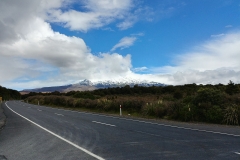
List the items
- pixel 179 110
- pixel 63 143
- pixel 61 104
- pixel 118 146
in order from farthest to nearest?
pixel 61 104, pixel 179 110, pixel 63 143, pixel 118 146

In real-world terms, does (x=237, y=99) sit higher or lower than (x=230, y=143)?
higher

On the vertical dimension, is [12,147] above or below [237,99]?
below

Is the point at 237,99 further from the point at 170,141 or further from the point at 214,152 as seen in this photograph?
the point at 214,152

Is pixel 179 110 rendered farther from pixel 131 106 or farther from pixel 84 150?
pixel 84 150

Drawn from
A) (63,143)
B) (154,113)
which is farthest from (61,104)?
(63,143)

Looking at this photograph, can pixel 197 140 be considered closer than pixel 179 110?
Yes

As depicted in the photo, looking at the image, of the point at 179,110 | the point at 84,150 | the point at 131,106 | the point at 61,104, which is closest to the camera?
the point at 84,150

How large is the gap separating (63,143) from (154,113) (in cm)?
1363

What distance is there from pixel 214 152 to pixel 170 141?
2232mm

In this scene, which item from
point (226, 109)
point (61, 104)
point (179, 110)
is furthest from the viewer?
point (61, 104)

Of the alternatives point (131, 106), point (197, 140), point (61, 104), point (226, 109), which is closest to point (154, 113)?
point (131, 106)

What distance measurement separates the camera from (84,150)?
8.22 meters

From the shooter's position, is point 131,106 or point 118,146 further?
point 131,106

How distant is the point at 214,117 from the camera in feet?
56.2
